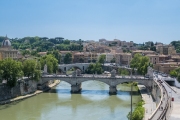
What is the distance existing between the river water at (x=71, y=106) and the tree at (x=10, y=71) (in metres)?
2.34

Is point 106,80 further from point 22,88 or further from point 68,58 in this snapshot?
point 68,58

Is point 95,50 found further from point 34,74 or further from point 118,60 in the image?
point 34,74

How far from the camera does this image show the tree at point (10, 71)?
31594 millimetres

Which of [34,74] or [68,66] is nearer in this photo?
[34,74]

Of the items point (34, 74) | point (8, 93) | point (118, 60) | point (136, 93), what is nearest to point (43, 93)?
Answer: point (34, 74)

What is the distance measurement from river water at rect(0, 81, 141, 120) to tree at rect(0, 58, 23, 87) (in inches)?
92.0

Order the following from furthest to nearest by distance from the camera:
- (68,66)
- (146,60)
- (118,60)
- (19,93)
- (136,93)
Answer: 1. (118,60)
2. (68,66)
3. (146,60)
4. (136,93)
5. (19,93)

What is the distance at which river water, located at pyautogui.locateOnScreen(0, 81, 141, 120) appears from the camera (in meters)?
26.4

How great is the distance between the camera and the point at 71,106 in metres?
31.2

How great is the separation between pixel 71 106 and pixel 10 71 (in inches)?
277

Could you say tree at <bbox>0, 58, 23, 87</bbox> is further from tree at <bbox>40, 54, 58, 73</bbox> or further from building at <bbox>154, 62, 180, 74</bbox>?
building at <bbox>154, 62, 180, 74</bbox>

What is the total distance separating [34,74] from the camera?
3753 centimetres

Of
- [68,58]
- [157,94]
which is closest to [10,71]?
[157,94]

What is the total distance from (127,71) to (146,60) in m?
7.15
